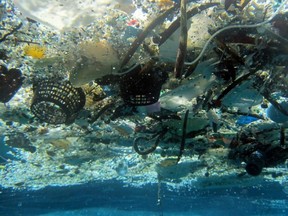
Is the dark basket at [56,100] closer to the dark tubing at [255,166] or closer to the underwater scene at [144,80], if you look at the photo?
the underwater scene at [144,80]

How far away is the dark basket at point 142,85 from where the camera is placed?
4.53 m

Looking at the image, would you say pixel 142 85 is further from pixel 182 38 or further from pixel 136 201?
pixel 136 201

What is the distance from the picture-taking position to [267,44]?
4.15 m

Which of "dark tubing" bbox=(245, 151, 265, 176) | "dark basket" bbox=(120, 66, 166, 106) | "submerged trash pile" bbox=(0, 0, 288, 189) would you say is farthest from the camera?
"dark tubing" bbox=(245, 151, 265, 176)

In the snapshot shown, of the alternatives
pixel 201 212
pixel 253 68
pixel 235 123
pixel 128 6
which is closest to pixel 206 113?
pixel 235 123

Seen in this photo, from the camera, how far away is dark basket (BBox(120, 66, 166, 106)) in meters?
4.53

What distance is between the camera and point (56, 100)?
15.4 feet

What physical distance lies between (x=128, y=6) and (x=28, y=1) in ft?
5.17

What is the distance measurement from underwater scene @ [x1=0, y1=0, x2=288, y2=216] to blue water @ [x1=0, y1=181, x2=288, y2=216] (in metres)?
7.75

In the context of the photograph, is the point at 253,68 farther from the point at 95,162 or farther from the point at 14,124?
the point at 95,162

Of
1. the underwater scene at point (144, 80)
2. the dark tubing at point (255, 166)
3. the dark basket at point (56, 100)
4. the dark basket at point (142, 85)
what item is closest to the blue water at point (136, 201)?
the underwater scene at point (144, 80)

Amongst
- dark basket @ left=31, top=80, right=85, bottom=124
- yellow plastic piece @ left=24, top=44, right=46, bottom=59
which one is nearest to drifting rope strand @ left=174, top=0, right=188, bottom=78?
dark basket @ left=31, top=80, right=85, bottom=124

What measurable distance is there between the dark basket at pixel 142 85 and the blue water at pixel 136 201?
15.5 m

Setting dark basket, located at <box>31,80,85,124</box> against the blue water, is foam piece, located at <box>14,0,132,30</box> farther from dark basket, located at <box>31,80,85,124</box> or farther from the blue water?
the blue water
